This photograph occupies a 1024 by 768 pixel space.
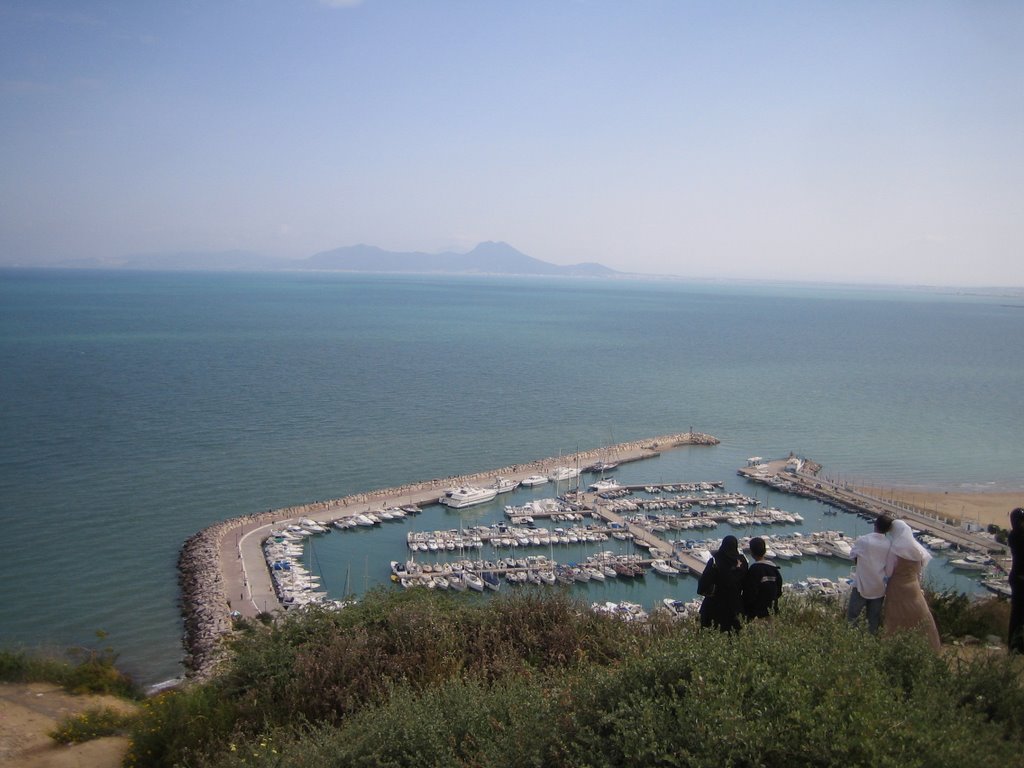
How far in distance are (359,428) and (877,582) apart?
111 feet

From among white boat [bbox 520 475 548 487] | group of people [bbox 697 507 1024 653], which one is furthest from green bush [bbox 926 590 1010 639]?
white boat [bbox 520 475 548 487]

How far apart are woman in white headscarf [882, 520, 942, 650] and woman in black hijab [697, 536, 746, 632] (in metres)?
1.25

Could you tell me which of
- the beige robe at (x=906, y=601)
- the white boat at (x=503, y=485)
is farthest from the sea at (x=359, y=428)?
the beige robe at (x=906, y=601)

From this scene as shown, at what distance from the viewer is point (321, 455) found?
32.5m

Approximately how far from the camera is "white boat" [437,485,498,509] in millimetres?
27531

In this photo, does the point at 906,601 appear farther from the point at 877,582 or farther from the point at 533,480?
the point at 533,480

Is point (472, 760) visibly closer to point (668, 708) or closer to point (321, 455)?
point (668, 708)

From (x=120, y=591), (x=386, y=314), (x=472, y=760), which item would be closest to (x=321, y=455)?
(x=120, y=591)

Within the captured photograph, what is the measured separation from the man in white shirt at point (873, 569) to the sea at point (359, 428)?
14966 millimetres

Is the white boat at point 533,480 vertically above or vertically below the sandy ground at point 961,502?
above

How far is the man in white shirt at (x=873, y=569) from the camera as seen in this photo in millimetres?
5559

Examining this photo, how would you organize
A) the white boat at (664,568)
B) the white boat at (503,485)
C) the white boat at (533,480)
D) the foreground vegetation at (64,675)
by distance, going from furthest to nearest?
the white boat at (533,480), the white boat at (503,485), the white boat at (664,568), the foreground vegetation at (64,675)

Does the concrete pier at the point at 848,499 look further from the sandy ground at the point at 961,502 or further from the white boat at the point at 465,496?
the white boat at the point at 465,496

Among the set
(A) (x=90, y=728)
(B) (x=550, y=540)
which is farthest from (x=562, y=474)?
(A) (x=90, y=728)
